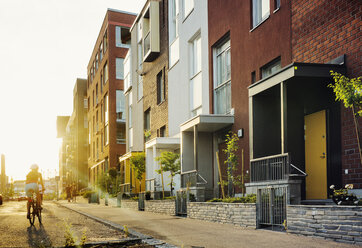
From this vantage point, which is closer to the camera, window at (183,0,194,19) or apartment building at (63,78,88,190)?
window at (183,0,194,19)

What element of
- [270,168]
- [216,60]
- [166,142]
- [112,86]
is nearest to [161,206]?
[166,142]

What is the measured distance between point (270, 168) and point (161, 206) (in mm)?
8067

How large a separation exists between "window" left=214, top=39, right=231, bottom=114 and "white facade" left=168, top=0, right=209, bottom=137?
0.60 metres

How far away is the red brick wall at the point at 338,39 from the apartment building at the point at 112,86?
3123 centimetres

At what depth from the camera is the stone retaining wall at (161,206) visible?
684 inches

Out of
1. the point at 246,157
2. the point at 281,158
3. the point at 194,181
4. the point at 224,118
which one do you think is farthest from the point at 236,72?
the point at 281,158

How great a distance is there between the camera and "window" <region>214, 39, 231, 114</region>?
1695cm

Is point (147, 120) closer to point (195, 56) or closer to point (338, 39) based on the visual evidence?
point (195, 56)

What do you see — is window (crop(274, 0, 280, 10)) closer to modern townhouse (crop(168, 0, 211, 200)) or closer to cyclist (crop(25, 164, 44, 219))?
modern townhouse (crop(168, 0, 211, 200))

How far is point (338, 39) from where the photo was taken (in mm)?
10711

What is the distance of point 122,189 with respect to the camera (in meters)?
32.8

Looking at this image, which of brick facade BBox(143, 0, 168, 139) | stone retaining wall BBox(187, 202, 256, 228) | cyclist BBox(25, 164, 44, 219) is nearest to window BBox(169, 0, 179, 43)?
brick facade BBox(143, 0, 168, 139)

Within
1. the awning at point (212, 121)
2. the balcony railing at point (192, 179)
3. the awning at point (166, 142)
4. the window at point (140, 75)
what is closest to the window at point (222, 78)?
the awning at point (212, 121)

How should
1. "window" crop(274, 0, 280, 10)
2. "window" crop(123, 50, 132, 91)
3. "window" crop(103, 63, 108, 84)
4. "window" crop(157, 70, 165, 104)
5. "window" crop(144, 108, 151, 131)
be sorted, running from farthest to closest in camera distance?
"window" crop(103, 63, 108, 84) → "window" crop(123, 50, 132, 91) → "window" crop(144, 108, 151, 131) → "window" crop(157, 70, 165, 104) → "window" crop(274, 0, 280, 10)
